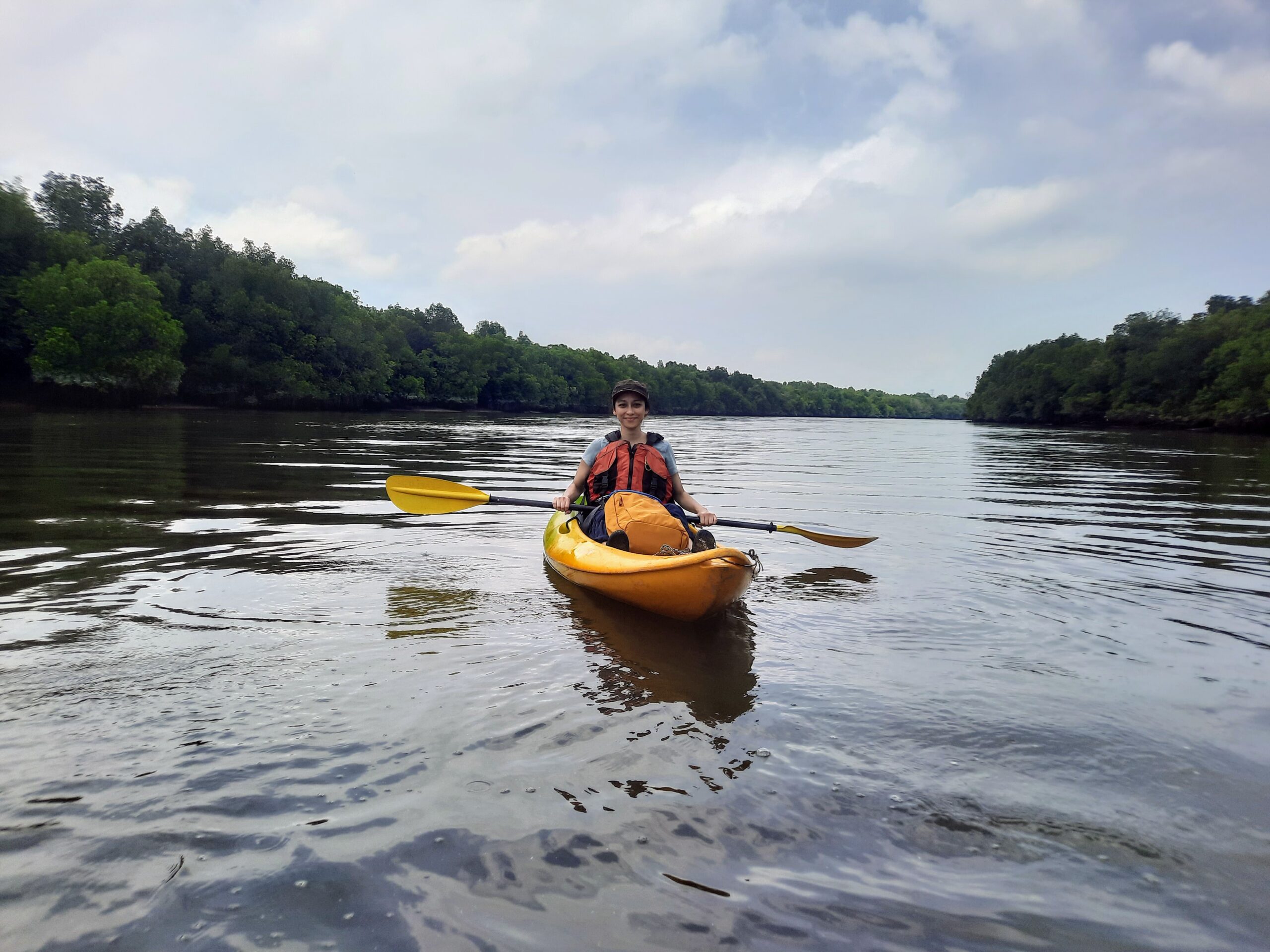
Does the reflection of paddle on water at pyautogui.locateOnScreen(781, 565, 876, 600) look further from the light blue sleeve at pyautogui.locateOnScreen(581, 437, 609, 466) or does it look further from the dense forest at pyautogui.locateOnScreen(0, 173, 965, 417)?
the dense forest at pyautogui.locateOnScreen(0, 173, 965, 417)

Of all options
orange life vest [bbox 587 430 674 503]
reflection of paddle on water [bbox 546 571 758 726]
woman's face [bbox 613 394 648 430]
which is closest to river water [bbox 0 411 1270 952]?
reflection of paddle on water [bbox 546 571 758 726]

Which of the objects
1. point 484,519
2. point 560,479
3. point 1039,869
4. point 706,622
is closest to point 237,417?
point 560,479

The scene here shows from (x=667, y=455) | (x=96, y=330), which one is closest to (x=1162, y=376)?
(x=667, y=455)

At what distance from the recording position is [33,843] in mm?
2346

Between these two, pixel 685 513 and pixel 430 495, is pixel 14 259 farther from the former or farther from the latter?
pixel 685 513

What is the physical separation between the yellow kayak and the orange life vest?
810 mm

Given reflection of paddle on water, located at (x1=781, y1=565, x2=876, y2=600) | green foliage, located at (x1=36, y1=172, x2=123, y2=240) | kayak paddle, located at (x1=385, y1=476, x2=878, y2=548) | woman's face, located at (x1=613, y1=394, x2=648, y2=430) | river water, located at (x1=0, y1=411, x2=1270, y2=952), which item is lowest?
reflection of paddle on water, located at (x1=781, y1=565, x2=876, y2=600)

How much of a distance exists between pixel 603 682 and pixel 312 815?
1.72 meters

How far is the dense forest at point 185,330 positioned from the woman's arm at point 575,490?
46159 mm

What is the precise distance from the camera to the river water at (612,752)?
2143 millimetres

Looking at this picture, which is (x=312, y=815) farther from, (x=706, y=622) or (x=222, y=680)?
(x=706, y=622)

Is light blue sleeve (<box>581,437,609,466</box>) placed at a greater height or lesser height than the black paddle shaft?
greater

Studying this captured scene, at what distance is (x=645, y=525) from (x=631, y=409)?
114 cm

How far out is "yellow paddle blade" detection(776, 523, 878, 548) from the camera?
24.7ft
